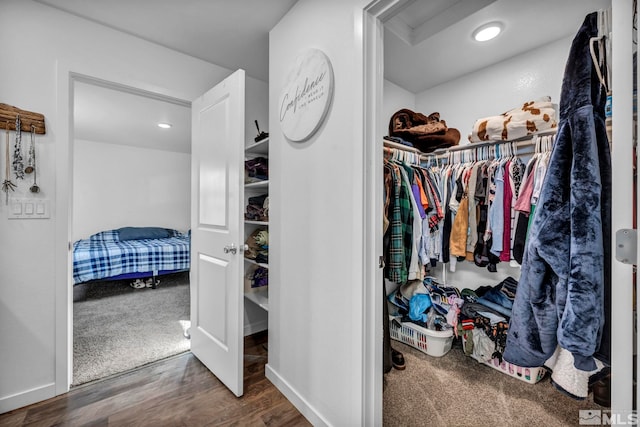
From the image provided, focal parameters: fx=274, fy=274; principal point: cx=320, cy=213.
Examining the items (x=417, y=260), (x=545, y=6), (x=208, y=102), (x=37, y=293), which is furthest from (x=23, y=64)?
(x=545, y=6)

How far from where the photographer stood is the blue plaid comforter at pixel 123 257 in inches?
130

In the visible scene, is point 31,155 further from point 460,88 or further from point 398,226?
point 460,88

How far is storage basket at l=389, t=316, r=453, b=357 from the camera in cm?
206

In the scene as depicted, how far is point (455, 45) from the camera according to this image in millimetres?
2041

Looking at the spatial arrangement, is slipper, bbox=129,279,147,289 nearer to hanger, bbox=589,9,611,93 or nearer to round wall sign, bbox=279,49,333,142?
round wall sign, bbox=279,49,333,142

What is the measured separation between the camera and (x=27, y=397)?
160 centimetres

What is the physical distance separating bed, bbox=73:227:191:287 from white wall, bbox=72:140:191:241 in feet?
1.26

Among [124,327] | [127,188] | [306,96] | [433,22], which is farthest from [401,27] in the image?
[127,188]

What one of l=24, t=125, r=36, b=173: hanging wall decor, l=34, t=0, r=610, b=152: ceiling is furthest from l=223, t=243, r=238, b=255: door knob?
l=34, t=0, r=610, b=152: ceiling

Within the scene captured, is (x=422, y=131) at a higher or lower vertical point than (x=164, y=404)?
higher

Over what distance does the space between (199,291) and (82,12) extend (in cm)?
198

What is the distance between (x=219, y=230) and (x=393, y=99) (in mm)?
1977

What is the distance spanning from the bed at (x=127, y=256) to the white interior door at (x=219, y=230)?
2.10m

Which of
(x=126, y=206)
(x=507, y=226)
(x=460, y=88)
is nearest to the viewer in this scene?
(x=507, y=226)
